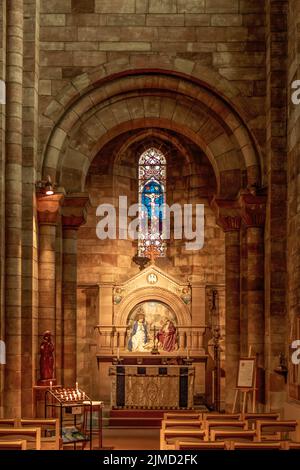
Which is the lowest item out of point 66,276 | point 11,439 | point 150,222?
point 11,439

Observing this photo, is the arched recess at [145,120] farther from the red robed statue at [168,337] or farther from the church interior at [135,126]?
the red robed statue at [168,337]

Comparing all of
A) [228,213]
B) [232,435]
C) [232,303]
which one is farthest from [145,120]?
[232,435]

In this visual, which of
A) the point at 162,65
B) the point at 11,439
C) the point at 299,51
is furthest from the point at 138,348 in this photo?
the point at 11,439

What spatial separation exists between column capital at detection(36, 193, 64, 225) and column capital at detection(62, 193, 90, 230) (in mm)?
611

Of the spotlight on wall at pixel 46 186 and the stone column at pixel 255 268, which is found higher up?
the spotlight on wall at pixel 46 186

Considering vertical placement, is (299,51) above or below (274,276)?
above

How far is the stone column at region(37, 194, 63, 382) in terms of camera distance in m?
17.5

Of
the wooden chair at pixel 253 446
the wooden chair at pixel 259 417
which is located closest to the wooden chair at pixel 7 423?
the wooden chair at pixel 259 417

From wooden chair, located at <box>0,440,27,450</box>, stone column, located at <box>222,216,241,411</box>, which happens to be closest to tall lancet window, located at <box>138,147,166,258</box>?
stone column, located at <box>222,216,241,411</box>

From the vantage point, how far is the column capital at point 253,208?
17.5 metres

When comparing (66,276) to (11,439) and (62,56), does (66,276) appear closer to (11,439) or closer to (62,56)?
(62,56)

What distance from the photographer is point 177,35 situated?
1795 cm

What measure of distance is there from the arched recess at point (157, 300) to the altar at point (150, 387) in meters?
2.64

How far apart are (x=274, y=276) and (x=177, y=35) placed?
5.17 meters
